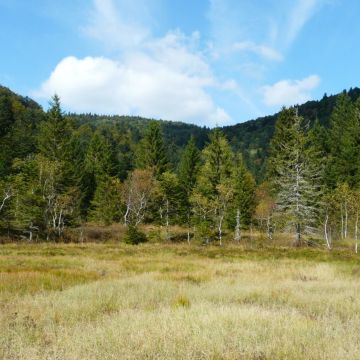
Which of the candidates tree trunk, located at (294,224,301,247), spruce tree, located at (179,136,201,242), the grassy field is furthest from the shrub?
the grassy field

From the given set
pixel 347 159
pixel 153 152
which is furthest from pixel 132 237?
pixel 347 159

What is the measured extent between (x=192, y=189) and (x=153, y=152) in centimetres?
872

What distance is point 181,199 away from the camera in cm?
5056

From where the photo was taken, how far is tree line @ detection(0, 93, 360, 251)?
37.3 metres

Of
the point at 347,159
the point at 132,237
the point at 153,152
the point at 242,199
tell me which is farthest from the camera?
the point at 347,159

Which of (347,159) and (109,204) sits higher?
(347,159)

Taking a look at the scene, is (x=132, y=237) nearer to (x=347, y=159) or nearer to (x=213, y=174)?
(x=213, y=174)

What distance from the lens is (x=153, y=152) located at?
56812 mm

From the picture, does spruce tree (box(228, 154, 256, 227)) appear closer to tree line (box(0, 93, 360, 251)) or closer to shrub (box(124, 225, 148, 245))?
tree line (box(0, 93, 360, 251))

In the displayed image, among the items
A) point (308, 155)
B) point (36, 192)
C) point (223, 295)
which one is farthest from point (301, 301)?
point (36, 192)

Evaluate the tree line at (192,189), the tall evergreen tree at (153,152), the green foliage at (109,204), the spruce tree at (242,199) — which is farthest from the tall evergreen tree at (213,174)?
the tall evergreen tree at (153,152)

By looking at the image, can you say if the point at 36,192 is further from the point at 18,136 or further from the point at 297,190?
the point at 18,136

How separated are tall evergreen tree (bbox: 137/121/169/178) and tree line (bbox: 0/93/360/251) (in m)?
0.15

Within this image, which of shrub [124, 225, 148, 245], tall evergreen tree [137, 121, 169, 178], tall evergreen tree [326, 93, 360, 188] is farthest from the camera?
tall evergreen tree [137, 121, 169, 178]
